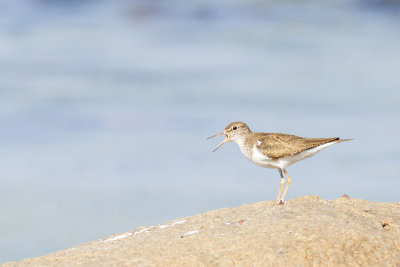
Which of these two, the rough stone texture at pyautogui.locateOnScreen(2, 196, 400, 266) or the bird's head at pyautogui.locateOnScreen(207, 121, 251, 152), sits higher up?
the bird's head at pyautogui.locateOnScreen(207, 121, 251, 152)

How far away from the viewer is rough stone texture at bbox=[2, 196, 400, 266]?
6.47 metres

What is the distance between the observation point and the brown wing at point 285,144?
9297 millimetres

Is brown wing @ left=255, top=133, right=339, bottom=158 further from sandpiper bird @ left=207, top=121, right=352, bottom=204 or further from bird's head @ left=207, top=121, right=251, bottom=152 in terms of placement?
bird's head @ left=207, top=121, right=251, bottom=152

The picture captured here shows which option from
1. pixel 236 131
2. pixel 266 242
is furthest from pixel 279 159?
pixel 266 242

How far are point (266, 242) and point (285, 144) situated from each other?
3.02 m

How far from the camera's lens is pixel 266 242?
6.66 m

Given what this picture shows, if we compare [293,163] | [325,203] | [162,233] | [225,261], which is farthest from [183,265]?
[293,163]

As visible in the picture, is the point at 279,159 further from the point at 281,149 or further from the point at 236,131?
the point at 236,131

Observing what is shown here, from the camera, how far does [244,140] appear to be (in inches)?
401

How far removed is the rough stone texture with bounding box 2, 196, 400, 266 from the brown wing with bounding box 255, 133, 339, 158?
48.2 inches

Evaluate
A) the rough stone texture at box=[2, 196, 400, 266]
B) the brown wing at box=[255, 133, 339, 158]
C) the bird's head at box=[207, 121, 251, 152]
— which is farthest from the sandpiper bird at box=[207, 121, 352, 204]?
the rough stone texture at box=[2, 196, 400, 266]

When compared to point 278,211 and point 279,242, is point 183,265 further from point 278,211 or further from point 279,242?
point 278,211

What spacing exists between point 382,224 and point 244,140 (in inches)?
124

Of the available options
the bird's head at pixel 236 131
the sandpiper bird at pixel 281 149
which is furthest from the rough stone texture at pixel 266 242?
the bird's head at pixel 236 131
